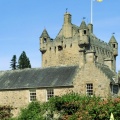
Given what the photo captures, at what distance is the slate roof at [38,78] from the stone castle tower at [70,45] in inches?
777

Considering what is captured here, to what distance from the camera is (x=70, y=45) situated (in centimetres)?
6825

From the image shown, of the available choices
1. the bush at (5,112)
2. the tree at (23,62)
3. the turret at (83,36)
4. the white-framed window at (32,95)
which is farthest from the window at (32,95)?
the tree at (23,62)

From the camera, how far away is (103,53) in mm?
70750

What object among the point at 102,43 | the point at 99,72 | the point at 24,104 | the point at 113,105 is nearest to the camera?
the point at 113,105

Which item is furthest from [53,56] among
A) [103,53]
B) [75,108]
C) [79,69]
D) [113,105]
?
[113,105]

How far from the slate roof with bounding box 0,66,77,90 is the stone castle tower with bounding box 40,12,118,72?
64.8 feet

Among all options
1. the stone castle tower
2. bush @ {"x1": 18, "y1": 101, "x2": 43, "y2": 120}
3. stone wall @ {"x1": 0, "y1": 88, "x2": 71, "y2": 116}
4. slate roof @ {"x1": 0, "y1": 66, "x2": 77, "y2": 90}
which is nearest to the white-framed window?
stone wall @ {"x1": 0, "y1": 88, "x2": 71, "y2": 116}

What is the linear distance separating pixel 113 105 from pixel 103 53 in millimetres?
41003

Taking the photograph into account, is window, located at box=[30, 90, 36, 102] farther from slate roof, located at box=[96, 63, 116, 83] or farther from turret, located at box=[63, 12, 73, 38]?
turret, located at box=[63, 12, 73, 38]

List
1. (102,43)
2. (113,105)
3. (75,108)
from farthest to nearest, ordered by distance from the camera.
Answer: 1. (102,43)
2. (75,108)
3. (113,105)

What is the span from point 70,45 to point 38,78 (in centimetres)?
2398

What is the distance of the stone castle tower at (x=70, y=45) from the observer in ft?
219

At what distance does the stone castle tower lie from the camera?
6669cm

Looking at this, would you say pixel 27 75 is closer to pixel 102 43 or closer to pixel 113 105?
pixel 113 105
